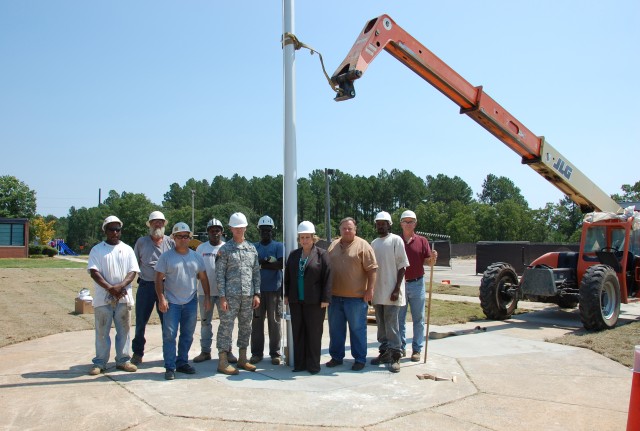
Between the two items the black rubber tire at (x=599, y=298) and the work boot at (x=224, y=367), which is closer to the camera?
the work boot at (x=224, y=367)

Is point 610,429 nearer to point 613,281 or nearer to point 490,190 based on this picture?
point 613,281

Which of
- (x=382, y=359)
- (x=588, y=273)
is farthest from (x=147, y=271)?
(x=588, y=273)

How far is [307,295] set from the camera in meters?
6.39

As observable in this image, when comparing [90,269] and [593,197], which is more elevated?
[593,197]

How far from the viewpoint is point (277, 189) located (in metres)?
96.7

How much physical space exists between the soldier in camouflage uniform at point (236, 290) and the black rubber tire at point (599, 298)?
19.6 feet

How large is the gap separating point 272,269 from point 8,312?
7.04 m

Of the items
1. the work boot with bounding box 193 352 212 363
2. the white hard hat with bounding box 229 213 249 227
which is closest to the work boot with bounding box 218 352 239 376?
the work boot with bounding box 193 352 212 363

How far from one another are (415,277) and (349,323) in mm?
1181

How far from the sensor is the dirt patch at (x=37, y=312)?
892 centimetres

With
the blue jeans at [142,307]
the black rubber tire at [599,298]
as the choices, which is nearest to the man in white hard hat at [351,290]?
the blue jeans at [142,307]

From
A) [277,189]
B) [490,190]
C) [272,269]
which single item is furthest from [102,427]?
[490,190]

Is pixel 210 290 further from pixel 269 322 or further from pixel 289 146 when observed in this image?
pixel 289 146

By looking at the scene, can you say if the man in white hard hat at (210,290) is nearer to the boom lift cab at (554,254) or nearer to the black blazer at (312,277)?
the black blazer at (312,277)
